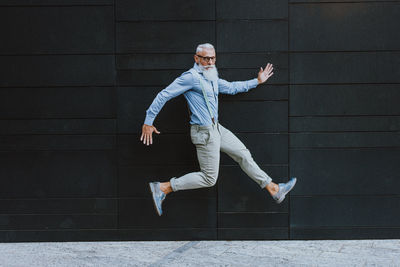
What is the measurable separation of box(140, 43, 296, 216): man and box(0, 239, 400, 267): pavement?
0.55m

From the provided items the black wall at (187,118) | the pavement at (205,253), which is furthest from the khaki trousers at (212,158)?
the pavement at (205,253)

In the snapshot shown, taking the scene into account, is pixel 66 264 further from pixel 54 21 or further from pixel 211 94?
pixel 54 21

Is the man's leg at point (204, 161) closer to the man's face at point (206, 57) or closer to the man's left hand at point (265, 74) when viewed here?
the man's face at point (206, 57)

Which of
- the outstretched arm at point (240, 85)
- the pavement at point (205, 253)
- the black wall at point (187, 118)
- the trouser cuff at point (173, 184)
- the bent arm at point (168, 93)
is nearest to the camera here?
the pavement at point (205, 253)

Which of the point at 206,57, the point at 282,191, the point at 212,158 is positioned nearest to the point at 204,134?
the point at 212,158

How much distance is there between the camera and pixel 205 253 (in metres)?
5.18

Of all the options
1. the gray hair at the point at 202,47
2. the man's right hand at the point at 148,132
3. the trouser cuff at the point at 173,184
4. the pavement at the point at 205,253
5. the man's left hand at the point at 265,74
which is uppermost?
the gray hair at the point at 202,47

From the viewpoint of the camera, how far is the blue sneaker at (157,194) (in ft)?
17.3

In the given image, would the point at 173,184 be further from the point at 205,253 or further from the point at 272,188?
the point at 272,188

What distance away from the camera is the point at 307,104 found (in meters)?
5.61

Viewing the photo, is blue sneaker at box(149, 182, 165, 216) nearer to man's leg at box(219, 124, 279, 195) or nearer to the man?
the man

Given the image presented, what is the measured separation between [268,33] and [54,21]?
2557mm

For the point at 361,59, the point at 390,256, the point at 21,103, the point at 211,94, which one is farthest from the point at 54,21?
the point at 390,256

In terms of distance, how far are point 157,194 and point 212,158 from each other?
748 mm
